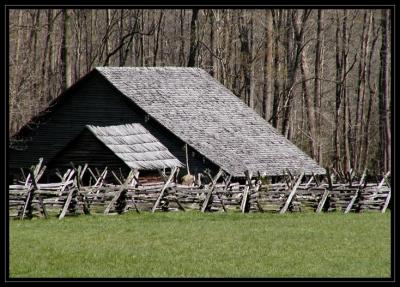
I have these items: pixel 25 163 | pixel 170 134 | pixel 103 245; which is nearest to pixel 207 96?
pixel 170 134

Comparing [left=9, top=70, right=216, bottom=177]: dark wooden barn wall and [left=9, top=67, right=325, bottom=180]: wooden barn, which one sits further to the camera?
[left=9, top=70, right=216, bottom=177]: dark wooden barn wall

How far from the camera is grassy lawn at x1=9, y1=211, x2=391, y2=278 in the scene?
1895cm

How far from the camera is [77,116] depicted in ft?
144

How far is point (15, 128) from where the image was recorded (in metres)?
57.5

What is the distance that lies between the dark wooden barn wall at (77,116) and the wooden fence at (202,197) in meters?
8.34

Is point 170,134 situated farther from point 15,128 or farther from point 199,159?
point 15,128

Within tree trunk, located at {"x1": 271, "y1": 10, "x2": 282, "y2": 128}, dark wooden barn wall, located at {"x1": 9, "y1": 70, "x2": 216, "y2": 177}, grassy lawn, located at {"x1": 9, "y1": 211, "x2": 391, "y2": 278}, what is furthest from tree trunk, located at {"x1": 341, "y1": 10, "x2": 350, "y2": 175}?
grassy lawn, located at {"x1": 9, "y1": 211, "x2": 391, "y2": 278}

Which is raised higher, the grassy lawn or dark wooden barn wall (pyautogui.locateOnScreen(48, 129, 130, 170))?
the grassy lawn

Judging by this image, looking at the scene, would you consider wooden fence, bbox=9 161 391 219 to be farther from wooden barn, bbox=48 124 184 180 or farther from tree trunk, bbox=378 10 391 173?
tree trunk, bbox=378 10 391 173

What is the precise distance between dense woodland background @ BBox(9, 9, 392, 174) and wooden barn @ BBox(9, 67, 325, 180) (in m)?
2.03

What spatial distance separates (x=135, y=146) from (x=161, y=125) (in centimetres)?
218

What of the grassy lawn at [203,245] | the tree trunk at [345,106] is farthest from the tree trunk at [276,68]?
the grassy lawn at [203,245]

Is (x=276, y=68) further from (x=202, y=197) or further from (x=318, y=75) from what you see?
(x=202, y=197)

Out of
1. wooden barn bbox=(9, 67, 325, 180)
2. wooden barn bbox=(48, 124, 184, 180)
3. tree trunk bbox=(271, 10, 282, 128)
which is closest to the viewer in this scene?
wooden barn bbox=(48, 124, 184, 180)
